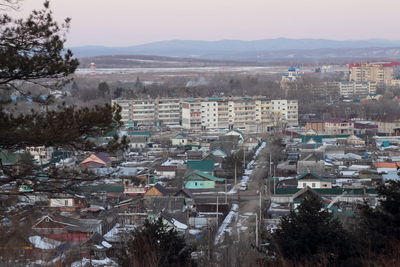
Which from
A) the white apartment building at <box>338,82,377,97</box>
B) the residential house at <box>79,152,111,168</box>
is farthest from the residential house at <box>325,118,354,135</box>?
the white apartment building at <box>338,82,377,97</box>

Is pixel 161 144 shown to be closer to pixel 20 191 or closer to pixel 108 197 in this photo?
pixel 108 197

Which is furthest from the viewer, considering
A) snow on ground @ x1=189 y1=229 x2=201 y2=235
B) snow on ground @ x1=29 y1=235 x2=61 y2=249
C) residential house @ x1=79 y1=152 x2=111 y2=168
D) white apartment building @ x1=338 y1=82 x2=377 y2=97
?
white apartment building @ x1=338 y1=82 x2=377 y2=97

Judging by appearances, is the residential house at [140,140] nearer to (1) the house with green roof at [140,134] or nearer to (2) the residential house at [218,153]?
(1) the house with green roof at [140,134]

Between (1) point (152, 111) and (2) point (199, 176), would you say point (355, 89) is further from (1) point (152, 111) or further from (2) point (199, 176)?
(2) point (199, 176)

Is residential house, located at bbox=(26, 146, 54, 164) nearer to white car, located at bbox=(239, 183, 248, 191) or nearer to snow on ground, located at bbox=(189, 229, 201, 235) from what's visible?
snow on ground, located at bbox=(189, 229, 201, 235)

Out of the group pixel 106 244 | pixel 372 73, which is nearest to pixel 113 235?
pixel 106 244

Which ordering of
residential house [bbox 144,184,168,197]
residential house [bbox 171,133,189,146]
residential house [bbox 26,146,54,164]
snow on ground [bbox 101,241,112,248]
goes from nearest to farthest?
residential house [bbox 26,146,54,164]
snow on ground [bbox 101,241,112,248]
residential house [bbox 144,184,168,197]
residential house [bbox 171,133,189,146]
